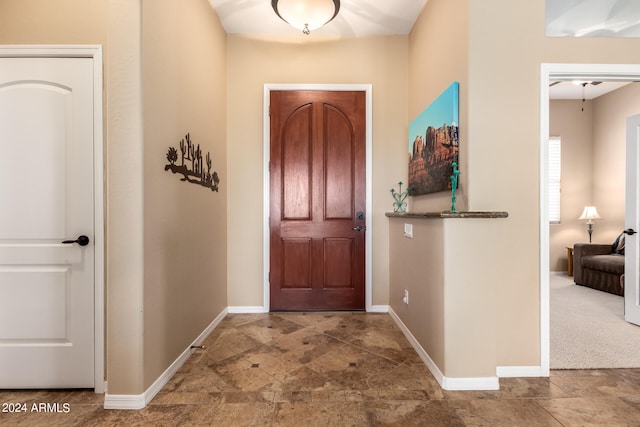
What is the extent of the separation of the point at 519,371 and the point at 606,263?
343 cm

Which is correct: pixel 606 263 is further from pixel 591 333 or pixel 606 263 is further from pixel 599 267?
pixel 591 333

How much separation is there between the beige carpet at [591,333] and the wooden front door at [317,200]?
1.81 metres

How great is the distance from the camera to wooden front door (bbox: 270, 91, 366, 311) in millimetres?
3500

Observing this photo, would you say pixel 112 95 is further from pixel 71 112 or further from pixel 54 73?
pixel 54 73

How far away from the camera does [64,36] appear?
1.97 m

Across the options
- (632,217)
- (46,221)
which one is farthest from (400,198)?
(46,221)

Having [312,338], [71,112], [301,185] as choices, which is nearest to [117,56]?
[71,112]

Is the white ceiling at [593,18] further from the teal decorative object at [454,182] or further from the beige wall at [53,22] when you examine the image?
the beige wall at [53,22]

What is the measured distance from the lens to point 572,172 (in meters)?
5.66

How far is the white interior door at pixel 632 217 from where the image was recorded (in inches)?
121

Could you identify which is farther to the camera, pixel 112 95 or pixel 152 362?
pixel 152 362

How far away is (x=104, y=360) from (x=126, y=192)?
42.0 inches

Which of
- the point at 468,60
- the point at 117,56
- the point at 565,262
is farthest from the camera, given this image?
the point at 565,262

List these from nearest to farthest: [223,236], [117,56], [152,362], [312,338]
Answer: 1. [117,56]
2. [152,362]
3. [312,338]
4. [223,236]
